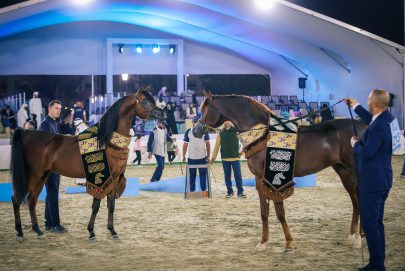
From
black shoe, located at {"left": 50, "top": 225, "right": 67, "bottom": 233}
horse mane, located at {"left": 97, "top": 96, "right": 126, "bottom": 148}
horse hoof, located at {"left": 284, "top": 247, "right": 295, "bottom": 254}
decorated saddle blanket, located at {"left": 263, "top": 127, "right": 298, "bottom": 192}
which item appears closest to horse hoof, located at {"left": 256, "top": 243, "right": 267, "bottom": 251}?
horse hoof, located at {"left": 284, "top": 247, "right": 295, "bottom": 254}

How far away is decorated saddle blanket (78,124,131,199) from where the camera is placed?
305 inches

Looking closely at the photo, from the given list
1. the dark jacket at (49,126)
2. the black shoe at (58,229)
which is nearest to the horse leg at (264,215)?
the black shoe at (58,229)

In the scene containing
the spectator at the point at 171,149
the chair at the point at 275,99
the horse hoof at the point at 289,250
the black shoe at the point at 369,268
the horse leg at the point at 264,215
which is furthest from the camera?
the chair at the point at 275,99

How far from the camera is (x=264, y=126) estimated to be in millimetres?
7172

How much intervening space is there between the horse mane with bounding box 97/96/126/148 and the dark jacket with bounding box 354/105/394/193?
3.69 metres

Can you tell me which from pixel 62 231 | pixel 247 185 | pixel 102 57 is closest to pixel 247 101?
pixel 62 231

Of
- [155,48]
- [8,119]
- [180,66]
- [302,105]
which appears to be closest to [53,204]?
[8,119]

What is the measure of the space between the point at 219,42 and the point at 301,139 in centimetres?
2458

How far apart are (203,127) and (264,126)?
2.87 feet

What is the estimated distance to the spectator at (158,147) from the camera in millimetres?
14680

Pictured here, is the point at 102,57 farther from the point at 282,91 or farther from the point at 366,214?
the point at 366,214

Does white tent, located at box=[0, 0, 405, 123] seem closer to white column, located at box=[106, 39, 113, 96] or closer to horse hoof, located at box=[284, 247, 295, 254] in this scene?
white column, located at box=[106, 39, 113, 96]

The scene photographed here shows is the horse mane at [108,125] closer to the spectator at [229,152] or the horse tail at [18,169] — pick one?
the horse tail at [18,169]

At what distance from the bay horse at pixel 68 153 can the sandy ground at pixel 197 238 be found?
21.9 inches
